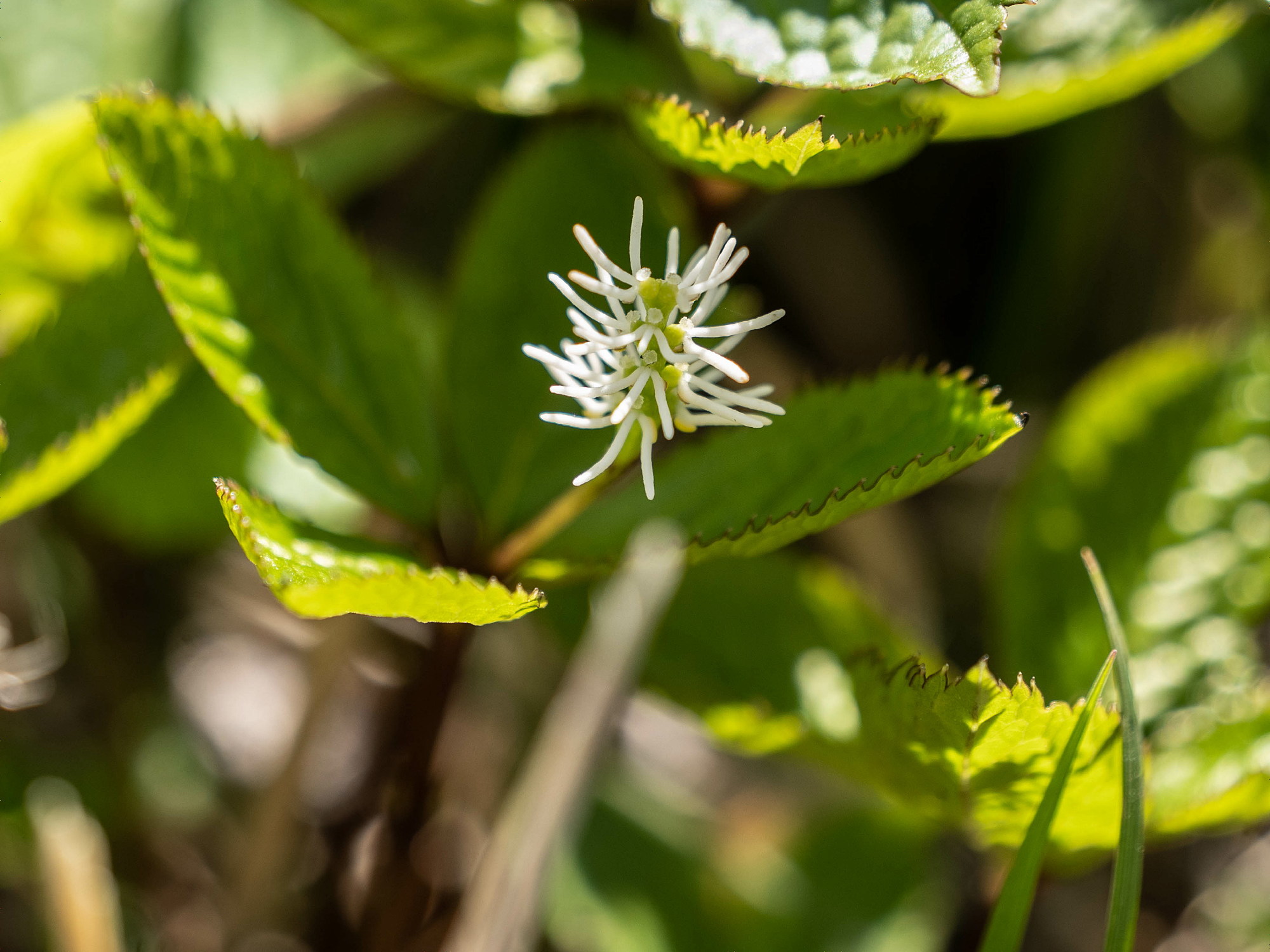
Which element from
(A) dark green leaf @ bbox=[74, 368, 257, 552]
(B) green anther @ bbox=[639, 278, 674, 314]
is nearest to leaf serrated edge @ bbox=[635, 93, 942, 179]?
(B) green anther @ bbox=[639, 278, 674, 314]

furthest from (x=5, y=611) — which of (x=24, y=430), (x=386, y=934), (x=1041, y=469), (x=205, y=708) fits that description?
(x=1041, y=469)

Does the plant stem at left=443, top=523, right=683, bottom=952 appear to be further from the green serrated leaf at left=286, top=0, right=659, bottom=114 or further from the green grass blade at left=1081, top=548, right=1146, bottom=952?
the green serrated leaf at left=286, top=0, right=659, bottom=114

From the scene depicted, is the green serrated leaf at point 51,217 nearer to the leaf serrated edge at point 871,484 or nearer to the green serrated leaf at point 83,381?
the green serrated leaf at point 83,381

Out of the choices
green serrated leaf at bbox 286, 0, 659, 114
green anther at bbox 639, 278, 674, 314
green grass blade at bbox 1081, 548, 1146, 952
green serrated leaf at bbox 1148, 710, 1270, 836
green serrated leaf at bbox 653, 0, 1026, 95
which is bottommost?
green grass blade at bbox 1081, 548, 1146, 952

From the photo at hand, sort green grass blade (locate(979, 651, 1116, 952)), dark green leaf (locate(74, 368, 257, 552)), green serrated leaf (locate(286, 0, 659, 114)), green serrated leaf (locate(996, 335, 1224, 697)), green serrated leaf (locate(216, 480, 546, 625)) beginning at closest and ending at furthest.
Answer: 1. green serrated leaf (locate(216, 480, 546, 625))
2. green grass blade (locate(979, 651, 1116, 952))
3. green serrated leaf (locate(286, 0, 659, 114))
4. green serrated leaf (locate(996, 335, 1224, 697))
5. dark green leaf (locate(74, 368, 257, 552))

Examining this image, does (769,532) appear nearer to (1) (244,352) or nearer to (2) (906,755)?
(2) (906,755)

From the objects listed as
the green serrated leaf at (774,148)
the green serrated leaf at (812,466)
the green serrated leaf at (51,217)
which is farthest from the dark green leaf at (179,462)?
the green serrated leaf at (774,148)
